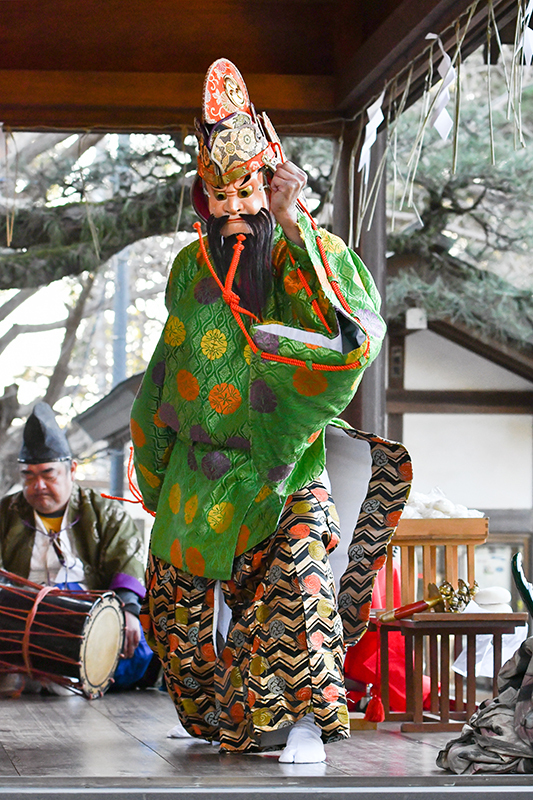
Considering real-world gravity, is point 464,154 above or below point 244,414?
above

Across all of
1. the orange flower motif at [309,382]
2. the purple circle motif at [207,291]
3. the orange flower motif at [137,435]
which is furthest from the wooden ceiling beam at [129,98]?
the orange flower motif at [309,382]

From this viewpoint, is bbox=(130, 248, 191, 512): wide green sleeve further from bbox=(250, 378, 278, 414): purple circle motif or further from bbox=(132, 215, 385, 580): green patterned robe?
bbox=(250, 378, 278, 414): purple circle motif

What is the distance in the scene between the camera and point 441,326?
8203 millimetres

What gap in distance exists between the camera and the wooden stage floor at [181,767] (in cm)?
211

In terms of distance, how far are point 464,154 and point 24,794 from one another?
20.8 feet

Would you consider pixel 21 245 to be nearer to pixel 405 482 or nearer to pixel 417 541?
pixel 417 541

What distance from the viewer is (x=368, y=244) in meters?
4.52

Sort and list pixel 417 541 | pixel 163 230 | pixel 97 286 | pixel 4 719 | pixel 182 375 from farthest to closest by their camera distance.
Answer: pixel 97 286
pixel 163 230
pixel 417 541
pixel 4 719
pixel 182 375

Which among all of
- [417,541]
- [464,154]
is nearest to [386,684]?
[417,541]

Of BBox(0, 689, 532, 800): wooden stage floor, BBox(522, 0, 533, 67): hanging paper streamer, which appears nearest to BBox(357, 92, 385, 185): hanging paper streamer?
BBox(522, 0, 533, 67): hanging paper streamer

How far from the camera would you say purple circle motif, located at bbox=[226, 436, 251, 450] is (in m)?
2.78

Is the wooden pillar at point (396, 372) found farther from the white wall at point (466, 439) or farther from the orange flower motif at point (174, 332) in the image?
the orange flower motif at point (174, 332)

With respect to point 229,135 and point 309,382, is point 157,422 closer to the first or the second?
point 309,382

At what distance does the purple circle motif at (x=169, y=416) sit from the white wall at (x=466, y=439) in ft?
18.6
